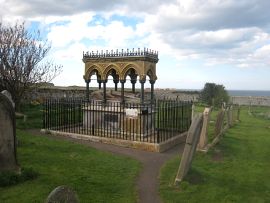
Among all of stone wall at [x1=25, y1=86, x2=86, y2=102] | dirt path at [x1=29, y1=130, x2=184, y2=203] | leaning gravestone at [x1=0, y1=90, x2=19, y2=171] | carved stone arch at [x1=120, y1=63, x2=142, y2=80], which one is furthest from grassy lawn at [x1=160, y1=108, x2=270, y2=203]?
stone wall at [x1=25, y1=86, x2=86, y2=102]

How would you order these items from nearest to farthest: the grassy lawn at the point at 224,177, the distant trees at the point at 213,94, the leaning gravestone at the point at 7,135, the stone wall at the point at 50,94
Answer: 1. the leaning gravestone at the point at 7,135
2. the grassy lawn at the point at 224,177
3. the stone wall at the point at 50,94
4. the distant trees at the point at 213,94

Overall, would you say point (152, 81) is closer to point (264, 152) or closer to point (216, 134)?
point (216, 134)

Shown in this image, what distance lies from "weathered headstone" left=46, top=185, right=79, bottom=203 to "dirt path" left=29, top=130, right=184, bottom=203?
3327 millimetres

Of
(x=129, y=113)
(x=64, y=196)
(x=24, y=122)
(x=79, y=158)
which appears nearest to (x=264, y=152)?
(x=129, y=113)

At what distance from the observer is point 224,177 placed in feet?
34.3

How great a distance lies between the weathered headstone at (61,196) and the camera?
4852 mm

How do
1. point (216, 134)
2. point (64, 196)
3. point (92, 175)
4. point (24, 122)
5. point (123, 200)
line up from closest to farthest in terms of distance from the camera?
point (64, 196) < point (123, 200) < point (92, 175) < point (216, 134) < point (24, 122)

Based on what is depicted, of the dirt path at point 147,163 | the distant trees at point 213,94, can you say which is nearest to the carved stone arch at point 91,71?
the dirt path at point 147,163

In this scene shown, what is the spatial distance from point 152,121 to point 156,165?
5.06 meters

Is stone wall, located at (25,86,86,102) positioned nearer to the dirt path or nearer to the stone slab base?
the stone slab base

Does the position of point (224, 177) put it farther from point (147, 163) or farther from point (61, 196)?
point (61, 196)

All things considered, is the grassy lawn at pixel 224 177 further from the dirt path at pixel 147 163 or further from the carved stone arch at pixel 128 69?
the carved stone arch at pixel 128 69

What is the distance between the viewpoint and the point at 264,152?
1434 cm

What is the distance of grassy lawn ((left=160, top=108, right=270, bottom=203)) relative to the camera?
28.9 feet
